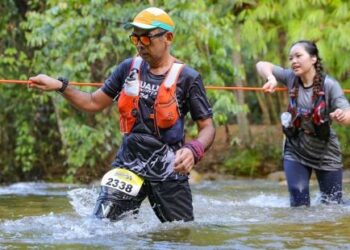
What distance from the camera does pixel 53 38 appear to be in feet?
38.3

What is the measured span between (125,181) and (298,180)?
94.4 inches

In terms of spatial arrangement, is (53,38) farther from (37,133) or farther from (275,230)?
(275,230)

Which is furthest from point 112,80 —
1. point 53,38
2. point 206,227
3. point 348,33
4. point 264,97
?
point 264,97

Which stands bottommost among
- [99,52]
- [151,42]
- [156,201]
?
[156,201]

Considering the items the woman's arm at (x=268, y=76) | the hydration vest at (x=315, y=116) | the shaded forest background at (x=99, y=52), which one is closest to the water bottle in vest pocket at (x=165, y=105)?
the woman's arm at (x=268, y=76)

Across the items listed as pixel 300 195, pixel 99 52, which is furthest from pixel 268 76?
pixel 99 52

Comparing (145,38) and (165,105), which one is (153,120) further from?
(145,38)

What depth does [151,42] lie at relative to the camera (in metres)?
5.14

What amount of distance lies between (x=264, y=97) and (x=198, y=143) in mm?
16521

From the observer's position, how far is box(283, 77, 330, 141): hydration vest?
697cm

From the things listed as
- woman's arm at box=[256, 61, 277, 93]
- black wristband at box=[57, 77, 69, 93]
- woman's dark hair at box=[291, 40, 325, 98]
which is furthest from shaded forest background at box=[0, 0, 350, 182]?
black wristband at box=[57, 77, 69, 93]

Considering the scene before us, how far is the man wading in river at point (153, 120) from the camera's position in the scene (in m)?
5.14

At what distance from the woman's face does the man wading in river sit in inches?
81.3

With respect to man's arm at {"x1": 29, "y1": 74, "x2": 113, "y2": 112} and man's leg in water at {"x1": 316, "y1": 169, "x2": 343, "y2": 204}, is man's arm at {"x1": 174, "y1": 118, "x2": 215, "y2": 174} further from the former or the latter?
man's leg in water at {"x1": 316, "y1": 169, "x2": 343, "y2": 204}
